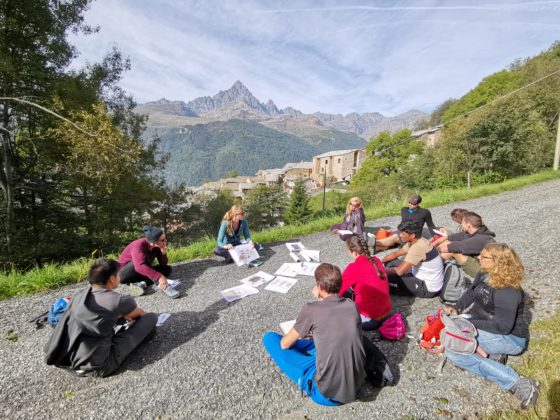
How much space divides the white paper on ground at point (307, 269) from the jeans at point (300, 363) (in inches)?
89.9

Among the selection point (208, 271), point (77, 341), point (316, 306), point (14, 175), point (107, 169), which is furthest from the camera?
point (14, 175)

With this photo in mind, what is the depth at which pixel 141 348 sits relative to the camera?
324 centimetres

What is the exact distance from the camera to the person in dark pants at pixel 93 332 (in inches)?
102

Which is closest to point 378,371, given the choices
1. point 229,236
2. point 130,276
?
point 229,236

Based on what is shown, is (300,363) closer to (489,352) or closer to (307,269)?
(489,352)

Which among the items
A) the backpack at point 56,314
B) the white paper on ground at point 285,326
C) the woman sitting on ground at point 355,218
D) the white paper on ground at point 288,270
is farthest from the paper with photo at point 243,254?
the backpack at point 56,314

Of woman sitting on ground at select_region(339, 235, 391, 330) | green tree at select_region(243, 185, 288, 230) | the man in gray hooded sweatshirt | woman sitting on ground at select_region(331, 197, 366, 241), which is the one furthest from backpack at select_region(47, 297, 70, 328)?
green tree at select_region(243, 185, 288, 230)

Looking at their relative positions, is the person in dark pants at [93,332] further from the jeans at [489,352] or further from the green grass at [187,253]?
the jeans at [489,352]

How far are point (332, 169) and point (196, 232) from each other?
6018 cm

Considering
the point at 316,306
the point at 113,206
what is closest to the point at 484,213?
the point at 316,306

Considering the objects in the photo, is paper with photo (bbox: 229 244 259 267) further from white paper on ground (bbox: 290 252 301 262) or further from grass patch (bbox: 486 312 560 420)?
grass patch (bbox: 486 312 560 420)

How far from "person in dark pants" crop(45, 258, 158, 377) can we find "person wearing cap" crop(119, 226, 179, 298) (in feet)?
5.06

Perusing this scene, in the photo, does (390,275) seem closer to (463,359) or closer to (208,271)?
(463,359)

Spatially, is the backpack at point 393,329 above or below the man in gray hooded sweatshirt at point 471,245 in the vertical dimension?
below
